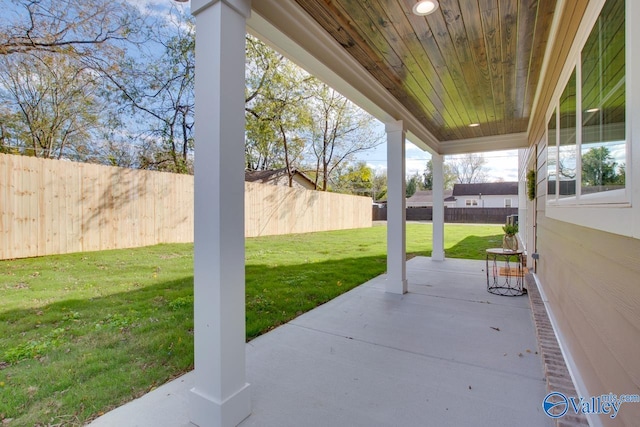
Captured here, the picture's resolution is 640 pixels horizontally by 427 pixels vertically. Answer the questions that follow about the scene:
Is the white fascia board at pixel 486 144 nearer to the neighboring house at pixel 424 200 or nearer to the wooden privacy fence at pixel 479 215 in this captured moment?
the wooden privacy fence at pixel 479 215

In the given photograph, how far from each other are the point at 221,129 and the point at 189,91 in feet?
38.1

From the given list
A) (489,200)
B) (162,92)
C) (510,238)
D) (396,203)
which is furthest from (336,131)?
(489,200)

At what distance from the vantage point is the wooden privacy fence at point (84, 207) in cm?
513

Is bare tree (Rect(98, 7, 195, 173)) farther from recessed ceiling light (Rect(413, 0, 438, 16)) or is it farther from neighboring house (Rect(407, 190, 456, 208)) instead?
neighboring house (Rect(407, 190, 456, 208))

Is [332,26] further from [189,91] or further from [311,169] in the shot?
[311,169]

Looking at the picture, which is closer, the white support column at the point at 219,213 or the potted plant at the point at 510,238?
the white support column at the point at 219,213

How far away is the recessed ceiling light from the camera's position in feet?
6.53

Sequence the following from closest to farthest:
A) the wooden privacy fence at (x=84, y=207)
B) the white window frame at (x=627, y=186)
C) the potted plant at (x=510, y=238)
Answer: the white window frame at (x=627, y=186), the potted plant at (x=510, y=238), the wooden privacy fence at (x=84, y=207)

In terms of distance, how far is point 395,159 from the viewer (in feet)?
13.6

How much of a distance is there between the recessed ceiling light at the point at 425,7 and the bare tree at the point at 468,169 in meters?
35.7

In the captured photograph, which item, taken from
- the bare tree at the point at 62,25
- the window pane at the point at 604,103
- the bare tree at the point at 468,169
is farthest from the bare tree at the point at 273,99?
the bare tree at the point at 468,169

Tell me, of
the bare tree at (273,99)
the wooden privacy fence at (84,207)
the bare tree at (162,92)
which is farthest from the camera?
the bare tree at (273,99)

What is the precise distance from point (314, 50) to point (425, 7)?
0.82 meters

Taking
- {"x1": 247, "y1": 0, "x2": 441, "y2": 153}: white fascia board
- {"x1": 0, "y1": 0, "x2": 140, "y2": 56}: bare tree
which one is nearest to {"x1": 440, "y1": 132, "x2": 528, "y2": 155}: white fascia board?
{"x1": 247, "y1": 0, "x2": 441, "y2": 153}: white fascia board
